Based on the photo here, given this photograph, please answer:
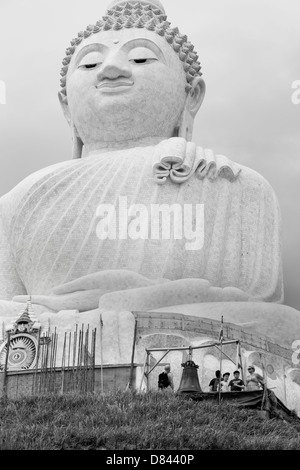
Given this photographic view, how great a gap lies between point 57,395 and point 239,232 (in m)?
6.50

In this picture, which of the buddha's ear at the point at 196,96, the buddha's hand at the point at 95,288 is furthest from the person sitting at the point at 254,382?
the buddha's ear at the point at 196,96

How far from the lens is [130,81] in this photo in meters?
15.4

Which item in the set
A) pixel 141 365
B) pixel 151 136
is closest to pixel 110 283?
pixel 141 365

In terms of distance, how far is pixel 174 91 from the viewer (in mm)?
16031

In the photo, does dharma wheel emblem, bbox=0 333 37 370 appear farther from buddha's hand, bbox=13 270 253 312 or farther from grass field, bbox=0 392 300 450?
grass field, bbox=0 392 300 450

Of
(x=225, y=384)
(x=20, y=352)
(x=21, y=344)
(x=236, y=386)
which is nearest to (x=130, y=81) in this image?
(x=21, y=344)

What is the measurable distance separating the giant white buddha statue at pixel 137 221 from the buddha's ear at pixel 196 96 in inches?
24.7

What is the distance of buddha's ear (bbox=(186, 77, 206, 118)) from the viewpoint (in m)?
16.6

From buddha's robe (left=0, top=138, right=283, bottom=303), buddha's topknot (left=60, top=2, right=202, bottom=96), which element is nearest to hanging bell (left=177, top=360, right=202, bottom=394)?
buddha's robe (left=0, top=138, right=283, bottom=303)

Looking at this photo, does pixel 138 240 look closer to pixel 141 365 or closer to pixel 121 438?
pixel 141 365

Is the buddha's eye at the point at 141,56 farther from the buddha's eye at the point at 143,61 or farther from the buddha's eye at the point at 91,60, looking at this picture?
the buddha's eye at the point at 91,60

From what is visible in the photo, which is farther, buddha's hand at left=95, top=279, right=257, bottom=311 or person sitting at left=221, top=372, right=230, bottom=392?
buddha's hand at left=95, top=279, right=257, bottom=311

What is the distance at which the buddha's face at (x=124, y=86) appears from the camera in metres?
15.4
